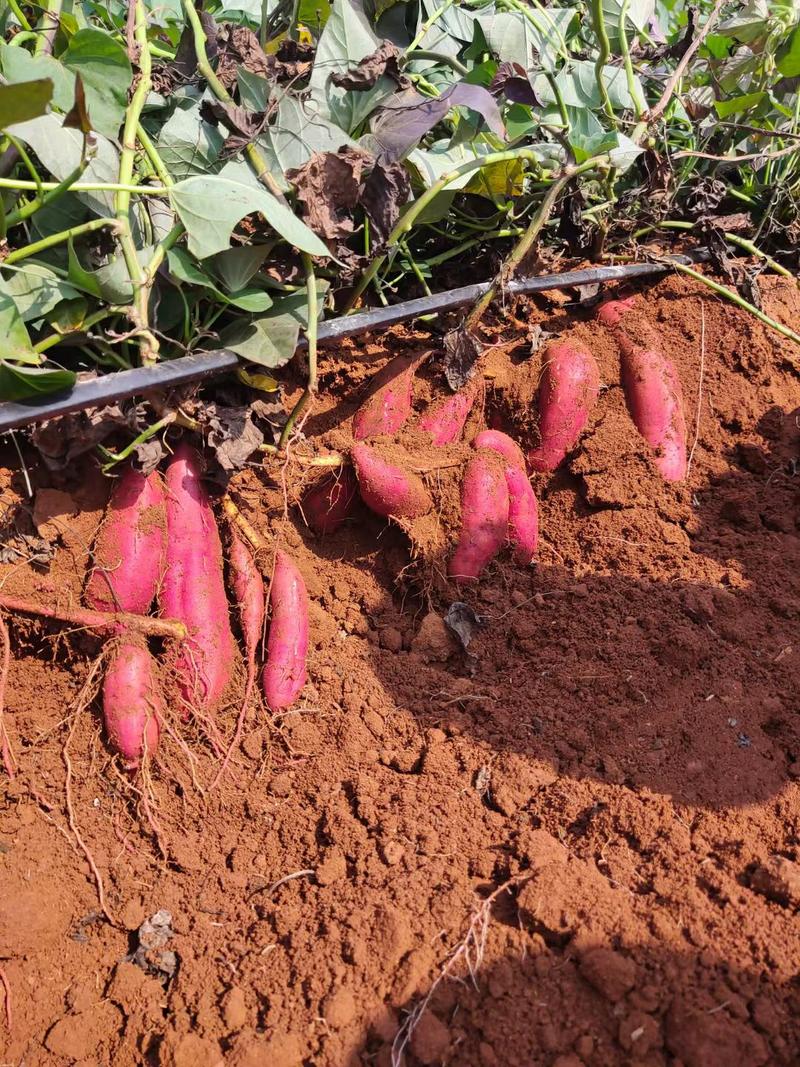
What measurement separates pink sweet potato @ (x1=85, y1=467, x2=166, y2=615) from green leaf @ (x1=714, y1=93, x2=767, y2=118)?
192cm

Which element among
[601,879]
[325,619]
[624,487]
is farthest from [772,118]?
[601,879]

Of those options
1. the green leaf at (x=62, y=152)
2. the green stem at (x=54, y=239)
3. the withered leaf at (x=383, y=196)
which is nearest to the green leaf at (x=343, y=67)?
the withered leaf at (x=383, y=196)

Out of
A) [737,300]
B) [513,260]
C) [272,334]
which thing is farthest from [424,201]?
[737,300]

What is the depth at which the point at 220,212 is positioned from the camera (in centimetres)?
152

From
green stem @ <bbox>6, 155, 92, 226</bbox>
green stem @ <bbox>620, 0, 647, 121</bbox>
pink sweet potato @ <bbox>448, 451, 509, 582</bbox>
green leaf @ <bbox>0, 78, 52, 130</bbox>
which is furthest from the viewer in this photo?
green stem @ <bbox>620, 0, 647, 121</bbox>

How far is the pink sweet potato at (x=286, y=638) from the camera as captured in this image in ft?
5.57

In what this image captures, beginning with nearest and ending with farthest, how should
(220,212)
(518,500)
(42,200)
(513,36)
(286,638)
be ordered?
1. (42,200)
2. (220,212)
3. (286,638)
4. (518,500)
5. (513,36)

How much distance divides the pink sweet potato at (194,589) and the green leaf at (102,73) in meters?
0.67

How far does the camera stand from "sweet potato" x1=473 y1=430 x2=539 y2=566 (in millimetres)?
1951

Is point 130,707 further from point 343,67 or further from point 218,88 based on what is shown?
point 343,67

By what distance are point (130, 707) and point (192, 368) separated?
677 millimetres

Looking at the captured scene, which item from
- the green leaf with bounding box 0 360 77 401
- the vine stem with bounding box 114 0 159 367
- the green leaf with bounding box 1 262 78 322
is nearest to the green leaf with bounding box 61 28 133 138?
the vine stem with bounding box 114 0 159 367

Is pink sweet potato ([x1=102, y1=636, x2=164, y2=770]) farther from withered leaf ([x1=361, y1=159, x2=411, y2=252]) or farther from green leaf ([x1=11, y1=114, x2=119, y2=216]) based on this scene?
withered leaf ([x1=361, y1=159, x2=411, y2=252])

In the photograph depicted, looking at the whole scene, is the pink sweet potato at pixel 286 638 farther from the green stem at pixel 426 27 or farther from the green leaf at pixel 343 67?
the green stem at pixel 426 27
